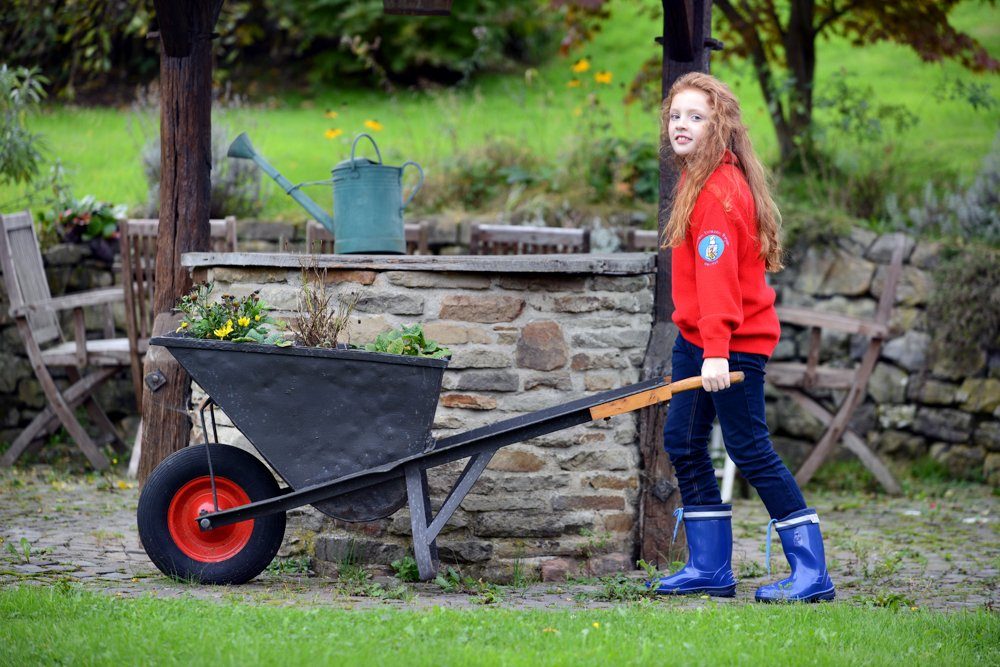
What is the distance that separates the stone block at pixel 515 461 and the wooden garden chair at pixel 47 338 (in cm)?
331

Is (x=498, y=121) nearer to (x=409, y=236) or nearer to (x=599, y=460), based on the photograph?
(x=409, y=236)

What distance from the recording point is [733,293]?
383cm

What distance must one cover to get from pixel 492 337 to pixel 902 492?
12.2 ft

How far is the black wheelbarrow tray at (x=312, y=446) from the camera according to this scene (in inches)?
155

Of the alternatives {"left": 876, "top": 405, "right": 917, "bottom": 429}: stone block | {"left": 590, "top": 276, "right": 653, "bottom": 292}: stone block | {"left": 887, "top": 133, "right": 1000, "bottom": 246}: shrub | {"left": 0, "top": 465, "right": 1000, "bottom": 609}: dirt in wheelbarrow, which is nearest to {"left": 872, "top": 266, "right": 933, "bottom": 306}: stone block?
{"left": 887, "top": 133, "right": 1000, "bottom": 246}: shrub

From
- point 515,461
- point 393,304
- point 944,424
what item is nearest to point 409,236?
point 393,304

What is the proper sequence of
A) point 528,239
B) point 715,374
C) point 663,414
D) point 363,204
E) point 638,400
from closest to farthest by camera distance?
point 715,374 < point 638,400 < point 663,414 < point 363,204 < point 528,239

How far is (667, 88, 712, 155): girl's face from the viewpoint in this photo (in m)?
4.00

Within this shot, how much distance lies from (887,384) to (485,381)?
160 inches

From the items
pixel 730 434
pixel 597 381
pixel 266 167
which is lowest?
pixel 730 434

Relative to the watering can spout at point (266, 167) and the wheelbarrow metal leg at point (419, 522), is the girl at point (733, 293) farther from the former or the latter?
the watering can spout at point (266, 167)

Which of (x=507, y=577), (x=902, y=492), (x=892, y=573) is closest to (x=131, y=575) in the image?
(x=507, y=577)

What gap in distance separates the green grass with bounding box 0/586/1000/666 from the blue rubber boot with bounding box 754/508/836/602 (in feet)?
0.52

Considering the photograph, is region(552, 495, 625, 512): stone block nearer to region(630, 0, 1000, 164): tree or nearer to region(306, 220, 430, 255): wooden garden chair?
region(306, 220, 430, 255): wooden garden chair
